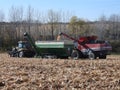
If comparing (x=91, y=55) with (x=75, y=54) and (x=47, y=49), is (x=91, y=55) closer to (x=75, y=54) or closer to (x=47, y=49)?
(x=75, y=54)

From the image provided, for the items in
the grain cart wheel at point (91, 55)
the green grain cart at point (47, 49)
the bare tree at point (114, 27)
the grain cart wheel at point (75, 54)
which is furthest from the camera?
the bare tree at point (114, 27)

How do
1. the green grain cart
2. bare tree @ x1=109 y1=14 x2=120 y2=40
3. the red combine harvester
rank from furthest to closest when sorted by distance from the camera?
bare tree @ x1=109 y1=14 x2=120 y2=40, the green grain cart, the red combine harvester

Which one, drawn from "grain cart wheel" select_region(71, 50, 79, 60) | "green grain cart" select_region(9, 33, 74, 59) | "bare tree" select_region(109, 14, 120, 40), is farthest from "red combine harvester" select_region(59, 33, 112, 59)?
"bare tree" select_region(109, 14, 120, 40)

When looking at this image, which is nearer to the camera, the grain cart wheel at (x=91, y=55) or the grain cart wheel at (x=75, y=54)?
the grain cart wheel at (x=91, y=55)

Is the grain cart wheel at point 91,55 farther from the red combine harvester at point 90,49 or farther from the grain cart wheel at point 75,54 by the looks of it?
the grain cart wheel at point 75,54

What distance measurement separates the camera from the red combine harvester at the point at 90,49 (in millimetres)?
26500

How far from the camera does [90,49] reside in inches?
1054

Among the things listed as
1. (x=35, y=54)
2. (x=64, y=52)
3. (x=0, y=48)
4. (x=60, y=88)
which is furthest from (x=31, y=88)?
(x=0, y=48)

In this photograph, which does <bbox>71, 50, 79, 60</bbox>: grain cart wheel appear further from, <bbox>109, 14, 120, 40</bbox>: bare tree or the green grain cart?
<bbox>109, 14, 120, 40</bbox>: bare tree

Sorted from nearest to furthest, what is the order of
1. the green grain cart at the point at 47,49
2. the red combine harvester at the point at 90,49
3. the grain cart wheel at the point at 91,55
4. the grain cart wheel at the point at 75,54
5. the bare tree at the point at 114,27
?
the red combine harvester at the point at 90,49, the grain cart wheel at the point at 91,55, the grain cart wheel at the point at 75,54, the green grain cart at the point at 47,49, the bare tree at the point at 114,27

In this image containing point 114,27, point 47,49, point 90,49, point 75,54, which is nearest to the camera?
point 90,49

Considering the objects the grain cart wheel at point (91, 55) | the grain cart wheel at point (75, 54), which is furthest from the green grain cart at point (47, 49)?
the grain cart wheel at point (91, 55)

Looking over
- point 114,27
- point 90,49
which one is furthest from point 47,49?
point 114,27

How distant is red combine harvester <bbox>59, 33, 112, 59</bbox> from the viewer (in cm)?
2650
